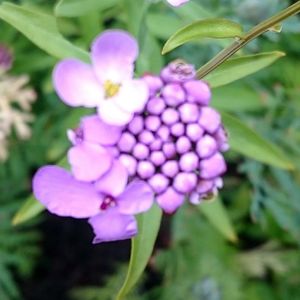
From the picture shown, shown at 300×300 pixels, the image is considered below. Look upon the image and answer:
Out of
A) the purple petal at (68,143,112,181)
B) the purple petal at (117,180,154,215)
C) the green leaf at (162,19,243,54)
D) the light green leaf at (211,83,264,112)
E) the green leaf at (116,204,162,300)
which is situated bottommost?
the light green leaf at (211,83,264,112)

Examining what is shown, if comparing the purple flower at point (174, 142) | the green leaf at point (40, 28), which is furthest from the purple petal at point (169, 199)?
the green leaf at point (40, 28)

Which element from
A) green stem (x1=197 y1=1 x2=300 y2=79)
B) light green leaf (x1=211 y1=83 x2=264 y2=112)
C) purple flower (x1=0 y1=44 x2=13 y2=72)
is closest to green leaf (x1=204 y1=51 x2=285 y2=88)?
green stem (x1=197 y1=1 x2=300 y2=79)

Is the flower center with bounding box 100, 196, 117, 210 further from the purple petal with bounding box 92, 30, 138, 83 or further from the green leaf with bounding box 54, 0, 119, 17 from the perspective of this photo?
the green leaf with bounding box 54, 0, 119, 17

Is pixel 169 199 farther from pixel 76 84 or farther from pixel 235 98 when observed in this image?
pixel 235 98

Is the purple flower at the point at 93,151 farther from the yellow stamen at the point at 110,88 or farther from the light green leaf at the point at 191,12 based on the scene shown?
the light green leaf at the point at 191,12

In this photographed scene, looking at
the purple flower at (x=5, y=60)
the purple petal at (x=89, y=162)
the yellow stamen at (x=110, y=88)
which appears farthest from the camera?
the purple flower at (x=5, y=60)

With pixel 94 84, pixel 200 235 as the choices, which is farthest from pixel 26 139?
pixel 94 84

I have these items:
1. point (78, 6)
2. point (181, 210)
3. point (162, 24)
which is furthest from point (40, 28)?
point (181, 210)

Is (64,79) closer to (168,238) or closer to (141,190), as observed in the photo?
(141,190)
